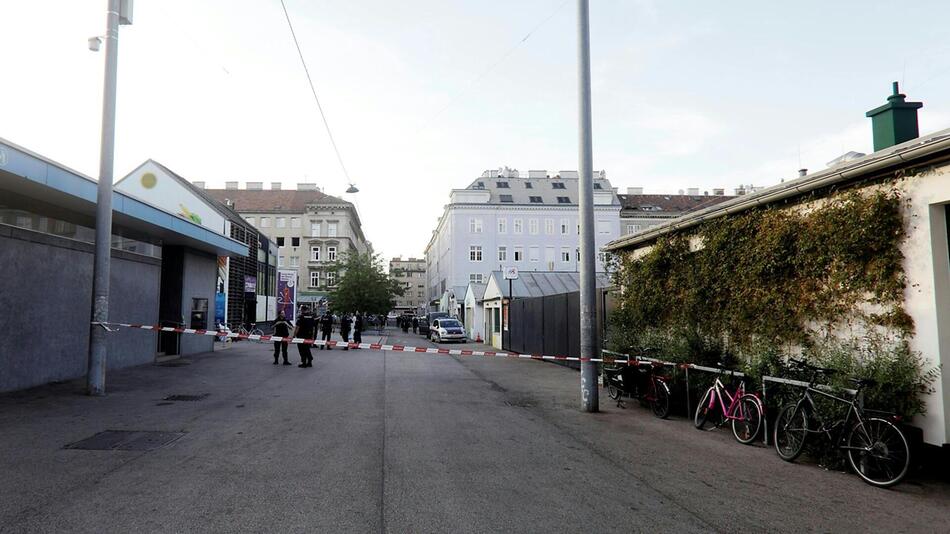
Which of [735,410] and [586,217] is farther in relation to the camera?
[586,217]

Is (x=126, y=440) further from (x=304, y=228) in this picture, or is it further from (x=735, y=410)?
(x=304, y=228)

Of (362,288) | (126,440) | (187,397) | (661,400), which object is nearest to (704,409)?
(661,400)

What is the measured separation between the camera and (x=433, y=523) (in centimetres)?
422

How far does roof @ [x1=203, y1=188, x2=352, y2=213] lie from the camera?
79812 mm

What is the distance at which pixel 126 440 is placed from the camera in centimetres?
678

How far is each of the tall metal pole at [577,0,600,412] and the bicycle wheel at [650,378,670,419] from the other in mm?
926

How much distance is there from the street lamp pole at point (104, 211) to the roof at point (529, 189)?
55389mm

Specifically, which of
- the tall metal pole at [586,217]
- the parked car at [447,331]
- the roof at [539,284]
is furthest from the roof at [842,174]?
the parked car at [447,331]

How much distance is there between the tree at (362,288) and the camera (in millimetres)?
52906

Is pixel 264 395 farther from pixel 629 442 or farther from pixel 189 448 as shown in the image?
pixel 629 442

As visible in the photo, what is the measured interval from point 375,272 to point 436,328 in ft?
69.8

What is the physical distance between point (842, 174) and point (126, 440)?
28.6 ft

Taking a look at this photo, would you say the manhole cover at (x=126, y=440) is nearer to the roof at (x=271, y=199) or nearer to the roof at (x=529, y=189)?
the roof at (x=529, y=189)

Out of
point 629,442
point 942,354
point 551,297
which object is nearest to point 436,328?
point 551,297
